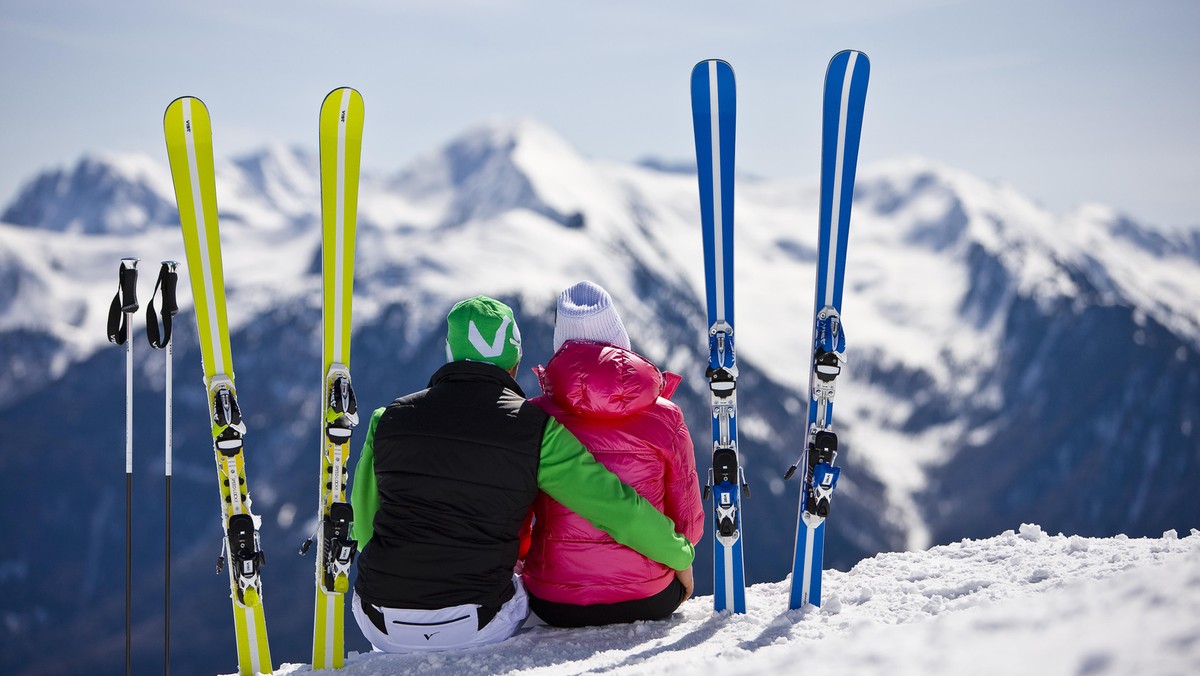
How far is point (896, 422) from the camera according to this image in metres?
187

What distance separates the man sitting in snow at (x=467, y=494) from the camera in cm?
432

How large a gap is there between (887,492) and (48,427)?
470ft

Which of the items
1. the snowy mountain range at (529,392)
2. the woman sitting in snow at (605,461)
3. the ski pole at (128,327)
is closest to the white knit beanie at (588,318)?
the woman sitting in snow at (605,461)

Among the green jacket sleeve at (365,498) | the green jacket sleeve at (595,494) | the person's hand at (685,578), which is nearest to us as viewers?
the green jacket sleeve at (595,494)

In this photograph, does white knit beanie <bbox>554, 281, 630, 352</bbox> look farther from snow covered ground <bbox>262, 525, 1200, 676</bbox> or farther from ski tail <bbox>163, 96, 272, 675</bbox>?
ski tail <bbox>163, 96, 272, 675</bbox>

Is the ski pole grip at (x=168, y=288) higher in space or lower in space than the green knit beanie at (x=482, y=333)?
higher

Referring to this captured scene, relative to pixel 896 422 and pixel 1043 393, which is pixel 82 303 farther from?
pixel 1043 393

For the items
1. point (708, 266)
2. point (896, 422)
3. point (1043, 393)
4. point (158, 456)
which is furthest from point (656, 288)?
point (708, 266)

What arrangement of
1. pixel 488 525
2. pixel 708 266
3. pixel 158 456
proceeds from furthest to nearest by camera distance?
pixel 158 456 → pixel 708 266 → pixel 488 525

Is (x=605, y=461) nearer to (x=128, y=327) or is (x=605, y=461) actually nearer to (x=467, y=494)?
(x=467, y=494)

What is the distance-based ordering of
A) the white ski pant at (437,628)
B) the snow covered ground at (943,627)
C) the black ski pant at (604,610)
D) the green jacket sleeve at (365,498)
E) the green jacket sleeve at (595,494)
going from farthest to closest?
the black ski pant at (604,610)
the green jacket sleeve at (365,498)
the white ski pant at (437,628)
the green jacket sleeve at (595,494)
the snow covered ground at (943,627)

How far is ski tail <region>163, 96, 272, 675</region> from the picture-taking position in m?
5.02

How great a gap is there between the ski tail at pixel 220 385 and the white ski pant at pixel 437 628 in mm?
774

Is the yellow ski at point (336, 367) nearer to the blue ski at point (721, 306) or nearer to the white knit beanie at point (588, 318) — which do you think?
the white knit beanie at point (588, 318)
